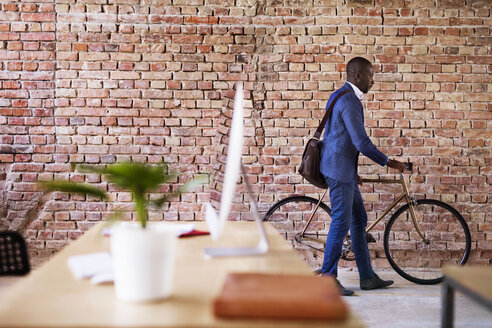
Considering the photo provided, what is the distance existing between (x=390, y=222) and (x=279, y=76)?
1455 millimetres

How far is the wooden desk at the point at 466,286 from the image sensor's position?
3.78ft

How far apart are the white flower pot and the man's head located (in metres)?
2.48

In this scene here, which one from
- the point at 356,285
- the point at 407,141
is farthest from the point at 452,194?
the point at 356,285

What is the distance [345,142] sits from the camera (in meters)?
3.18

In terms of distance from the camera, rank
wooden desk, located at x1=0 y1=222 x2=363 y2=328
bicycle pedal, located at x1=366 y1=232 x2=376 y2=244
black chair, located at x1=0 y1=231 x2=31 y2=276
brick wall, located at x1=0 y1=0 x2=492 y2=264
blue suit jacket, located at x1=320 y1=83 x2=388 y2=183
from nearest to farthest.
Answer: wooden desk, located at x1=0 y1=222 x2=363 y2=328
black chair, located at x1=0 y1=231 x2=31 y2=276
blue suit jacket, located at x1=320 y1=83 x2=388 y2=183
bicycle pedal, located at x1=366 y1=232 x2=376 y2=244
brick wall, located at x1=0 y1=0 x2=492 y2=264

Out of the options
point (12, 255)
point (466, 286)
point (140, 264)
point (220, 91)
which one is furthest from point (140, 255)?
point (220, 91)

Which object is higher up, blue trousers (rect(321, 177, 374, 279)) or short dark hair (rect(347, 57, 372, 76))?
short dark hair (rect(347, 57, 372, 76))

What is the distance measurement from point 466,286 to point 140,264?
0.82 meters

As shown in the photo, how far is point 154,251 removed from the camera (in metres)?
1.07

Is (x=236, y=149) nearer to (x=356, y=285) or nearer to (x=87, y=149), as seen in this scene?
(x=356, y=285)

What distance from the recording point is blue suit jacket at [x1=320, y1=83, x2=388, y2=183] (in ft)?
10.2

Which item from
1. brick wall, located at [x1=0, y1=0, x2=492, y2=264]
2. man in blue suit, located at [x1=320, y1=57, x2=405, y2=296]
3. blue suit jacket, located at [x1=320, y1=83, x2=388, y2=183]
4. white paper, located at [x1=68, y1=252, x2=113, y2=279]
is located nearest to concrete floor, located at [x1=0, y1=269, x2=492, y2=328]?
man in blue suit, located at [x1=320, y1=57, x2=405, y2=296]

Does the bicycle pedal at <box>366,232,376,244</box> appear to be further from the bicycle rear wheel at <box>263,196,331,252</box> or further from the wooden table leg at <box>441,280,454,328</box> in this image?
the wooden table leg at <box>441,280,454,328</box>

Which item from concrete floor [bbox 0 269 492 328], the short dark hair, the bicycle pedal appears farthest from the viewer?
the bicycle pedal
